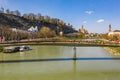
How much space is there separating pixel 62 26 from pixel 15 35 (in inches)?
3051

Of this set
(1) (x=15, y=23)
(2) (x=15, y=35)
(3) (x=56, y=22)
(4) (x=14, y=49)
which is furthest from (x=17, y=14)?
(4) (x=14, y=49)

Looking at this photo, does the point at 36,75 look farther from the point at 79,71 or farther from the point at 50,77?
the point at 79,71

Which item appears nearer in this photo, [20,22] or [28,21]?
[20,22]

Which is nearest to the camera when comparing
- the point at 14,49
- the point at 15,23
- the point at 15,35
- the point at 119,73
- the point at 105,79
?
the point at 105,79

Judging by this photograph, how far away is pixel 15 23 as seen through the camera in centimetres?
12119

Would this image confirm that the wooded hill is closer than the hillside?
No

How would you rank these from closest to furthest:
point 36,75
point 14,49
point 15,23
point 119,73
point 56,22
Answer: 1. point 36,75
2. point 119,73
3. point 14,49
4. point 15,23
5. point 56,22

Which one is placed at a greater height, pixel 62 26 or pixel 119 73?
pixel 62 26

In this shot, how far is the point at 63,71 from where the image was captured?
23453 mm

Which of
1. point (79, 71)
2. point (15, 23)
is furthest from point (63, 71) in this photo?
point (15, 23)

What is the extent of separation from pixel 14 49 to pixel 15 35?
3122 cm

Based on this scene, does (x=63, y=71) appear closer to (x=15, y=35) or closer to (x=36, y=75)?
(x=36, y=75)

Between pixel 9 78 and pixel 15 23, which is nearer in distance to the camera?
pixel 9 78

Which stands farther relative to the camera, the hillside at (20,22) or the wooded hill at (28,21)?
the wooded hill at (28,21)
